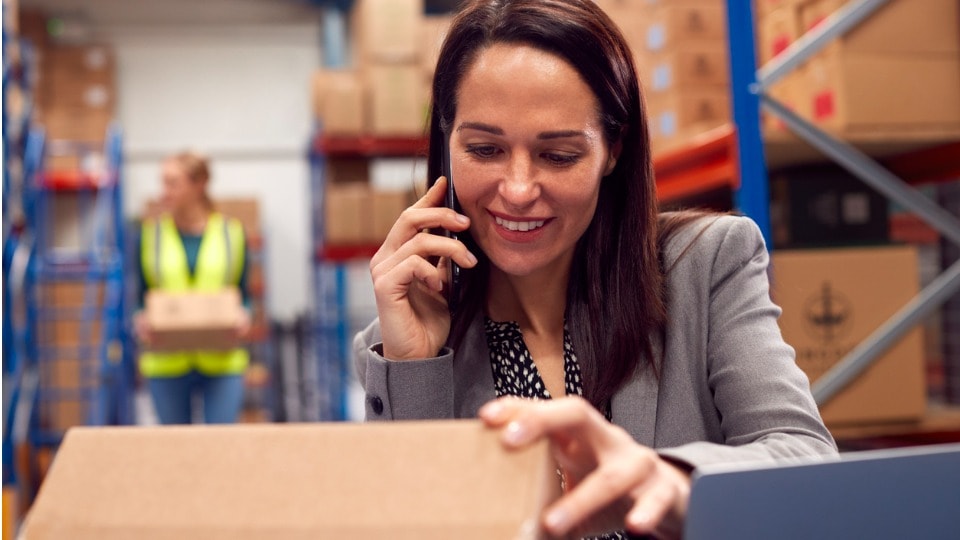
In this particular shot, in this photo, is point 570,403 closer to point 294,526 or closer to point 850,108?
point 294,526

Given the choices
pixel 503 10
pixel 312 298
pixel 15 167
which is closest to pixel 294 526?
pixel 503 10

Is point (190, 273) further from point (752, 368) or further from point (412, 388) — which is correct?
point (752, 368)

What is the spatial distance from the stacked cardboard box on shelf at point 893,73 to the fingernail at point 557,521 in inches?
93.7

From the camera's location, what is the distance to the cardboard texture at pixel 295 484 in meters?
0.59

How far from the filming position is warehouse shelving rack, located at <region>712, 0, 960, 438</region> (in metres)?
2.49

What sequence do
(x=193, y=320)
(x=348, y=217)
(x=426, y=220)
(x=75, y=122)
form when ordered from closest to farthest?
(x=426, y=220)
(x=193, y=320)
(x=348, y=217)
(x=75, y=122)

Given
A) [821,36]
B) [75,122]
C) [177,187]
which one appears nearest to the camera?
[821,36]

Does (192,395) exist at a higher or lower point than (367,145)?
lower

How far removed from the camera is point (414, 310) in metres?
1.39

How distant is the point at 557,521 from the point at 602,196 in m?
0.89

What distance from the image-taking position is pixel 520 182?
1.24 meters

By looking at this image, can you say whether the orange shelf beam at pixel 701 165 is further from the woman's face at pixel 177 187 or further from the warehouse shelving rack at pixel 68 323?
the warehouse shelving rack at pixel 68 323

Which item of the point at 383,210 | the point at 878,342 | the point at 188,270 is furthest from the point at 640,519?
the point at 383,210

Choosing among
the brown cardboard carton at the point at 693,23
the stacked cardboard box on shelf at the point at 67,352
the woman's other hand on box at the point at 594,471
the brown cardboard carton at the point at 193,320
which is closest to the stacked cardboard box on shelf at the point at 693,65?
the brown cardboard carton at the point at 693,23
